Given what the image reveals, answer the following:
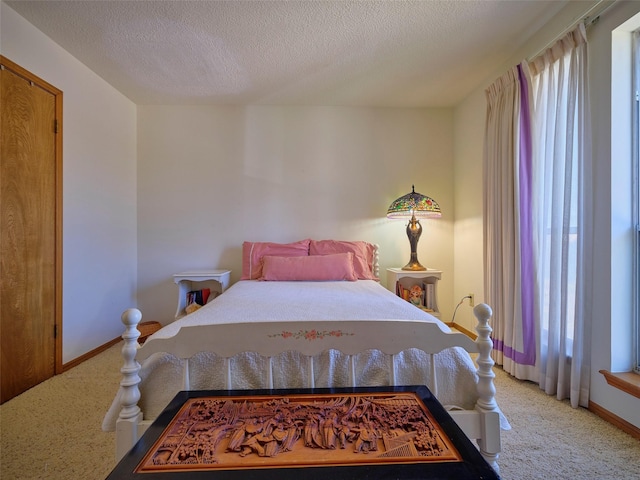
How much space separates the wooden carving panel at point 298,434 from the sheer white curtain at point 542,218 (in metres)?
1.44

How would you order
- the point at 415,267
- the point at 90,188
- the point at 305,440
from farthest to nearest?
1. the point at 415,267
2. the point at 90,188
3. the point at 305,440

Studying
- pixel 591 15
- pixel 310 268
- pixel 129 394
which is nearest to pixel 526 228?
pixel 591 15

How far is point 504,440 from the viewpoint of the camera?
1.41 meters

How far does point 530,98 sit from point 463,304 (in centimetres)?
189

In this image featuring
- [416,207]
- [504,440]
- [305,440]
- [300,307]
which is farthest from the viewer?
[416,207]

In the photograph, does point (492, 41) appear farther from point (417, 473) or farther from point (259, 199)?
point (417, 473)

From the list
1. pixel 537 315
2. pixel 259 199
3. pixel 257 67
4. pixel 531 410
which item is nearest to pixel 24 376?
pixel 259 199

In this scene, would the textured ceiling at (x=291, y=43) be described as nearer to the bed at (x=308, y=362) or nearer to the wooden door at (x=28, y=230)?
the wooden door at (x=28, y=230)

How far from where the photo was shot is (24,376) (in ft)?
6.22

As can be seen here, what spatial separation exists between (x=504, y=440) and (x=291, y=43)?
2751 millimetres

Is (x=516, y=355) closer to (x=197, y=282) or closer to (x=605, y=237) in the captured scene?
(x=605, y=237)

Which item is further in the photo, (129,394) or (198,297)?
(198,297)

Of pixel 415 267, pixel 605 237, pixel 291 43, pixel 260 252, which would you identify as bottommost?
pixel 415 267

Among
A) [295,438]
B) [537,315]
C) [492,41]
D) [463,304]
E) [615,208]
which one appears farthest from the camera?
[463,304]
